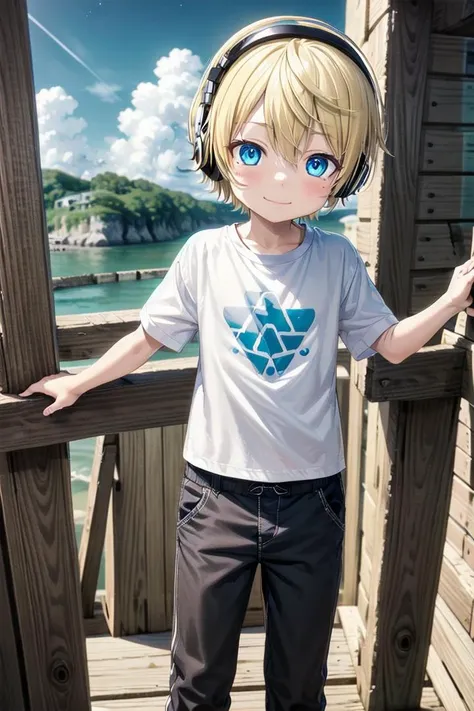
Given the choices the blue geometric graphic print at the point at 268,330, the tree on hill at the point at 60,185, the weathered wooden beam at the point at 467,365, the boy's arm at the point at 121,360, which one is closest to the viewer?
the blue geometric graphic print at the point at 268,330

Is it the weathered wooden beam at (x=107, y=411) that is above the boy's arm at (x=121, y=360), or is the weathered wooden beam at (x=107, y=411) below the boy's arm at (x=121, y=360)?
below

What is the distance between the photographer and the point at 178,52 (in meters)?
50.0

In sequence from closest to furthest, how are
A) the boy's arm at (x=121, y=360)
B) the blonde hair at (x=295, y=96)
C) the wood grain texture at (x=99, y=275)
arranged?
the blonde hair at (x=295, y=96) < the boy's arm at (x=121, y=360) < the wood grain texture at (x=99, y=275)

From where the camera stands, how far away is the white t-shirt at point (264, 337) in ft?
4.19

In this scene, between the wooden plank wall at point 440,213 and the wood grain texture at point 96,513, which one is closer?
the wooden plank wall at point 440,213

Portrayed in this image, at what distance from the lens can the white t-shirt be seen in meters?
1.28

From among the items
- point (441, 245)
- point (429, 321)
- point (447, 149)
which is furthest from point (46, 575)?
point (447, 149)

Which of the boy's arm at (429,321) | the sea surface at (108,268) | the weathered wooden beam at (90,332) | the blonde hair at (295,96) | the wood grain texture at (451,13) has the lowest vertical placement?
the sea surface at (108,268)

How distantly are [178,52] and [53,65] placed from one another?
404 inches

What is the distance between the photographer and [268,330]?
1.27 metres

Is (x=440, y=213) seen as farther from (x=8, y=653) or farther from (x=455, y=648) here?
(x=8, y=653)

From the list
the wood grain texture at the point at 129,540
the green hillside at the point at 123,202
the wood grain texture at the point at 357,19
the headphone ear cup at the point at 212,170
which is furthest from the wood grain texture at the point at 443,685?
the green hillside at the point at 123,202

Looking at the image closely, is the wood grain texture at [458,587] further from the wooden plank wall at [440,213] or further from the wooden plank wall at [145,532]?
the wooden plank wall at [145,532]

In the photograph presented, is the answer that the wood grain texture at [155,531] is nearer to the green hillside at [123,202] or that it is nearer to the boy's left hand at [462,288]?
the boy's left hand at [462,288]
